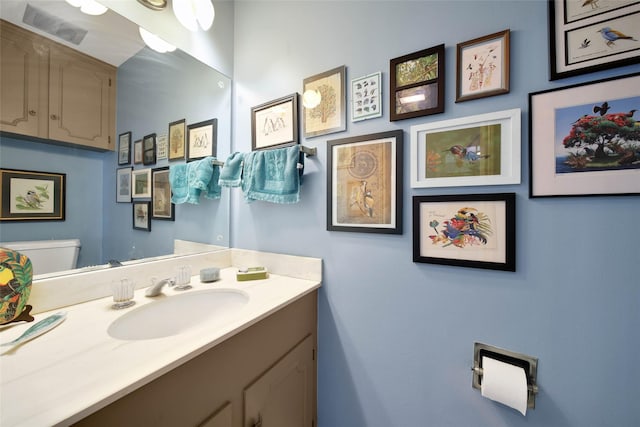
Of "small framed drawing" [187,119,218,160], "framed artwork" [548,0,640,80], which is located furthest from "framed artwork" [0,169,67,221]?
"framed artwork" [548,0,640,80]

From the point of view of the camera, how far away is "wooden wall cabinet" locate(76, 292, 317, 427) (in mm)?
558

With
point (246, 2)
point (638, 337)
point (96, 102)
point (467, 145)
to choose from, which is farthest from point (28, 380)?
point (246, 2)

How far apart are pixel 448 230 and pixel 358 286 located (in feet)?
1.48

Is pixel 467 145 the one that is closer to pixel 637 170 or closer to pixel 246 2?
pixel 637 170

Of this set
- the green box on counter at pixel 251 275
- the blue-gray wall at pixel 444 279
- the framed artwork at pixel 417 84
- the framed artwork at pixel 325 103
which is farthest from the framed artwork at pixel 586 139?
the green box on counter at pixel 251 275

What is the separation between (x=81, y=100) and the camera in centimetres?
91

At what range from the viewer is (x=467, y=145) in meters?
0.88

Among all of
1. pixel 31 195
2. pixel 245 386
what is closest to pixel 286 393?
pixel 245 386

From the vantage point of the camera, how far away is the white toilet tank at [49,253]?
823 mm

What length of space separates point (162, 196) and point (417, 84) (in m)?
1.28

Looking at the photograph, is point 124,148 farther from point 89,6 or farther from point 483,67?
point 483,67

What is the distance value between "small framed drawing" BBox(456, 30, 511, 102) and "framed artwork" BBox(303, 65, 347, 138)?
47cm

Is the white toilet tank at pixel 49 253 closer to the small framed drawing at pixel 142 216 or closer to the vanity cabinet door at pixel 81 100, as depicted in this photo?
the small framed drawing at pixel 142 216

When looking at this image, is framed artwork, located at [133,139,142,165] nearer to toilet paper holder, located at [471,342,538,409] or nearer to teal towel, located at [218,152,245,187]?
teal towel, located at [218,152,245,187]
